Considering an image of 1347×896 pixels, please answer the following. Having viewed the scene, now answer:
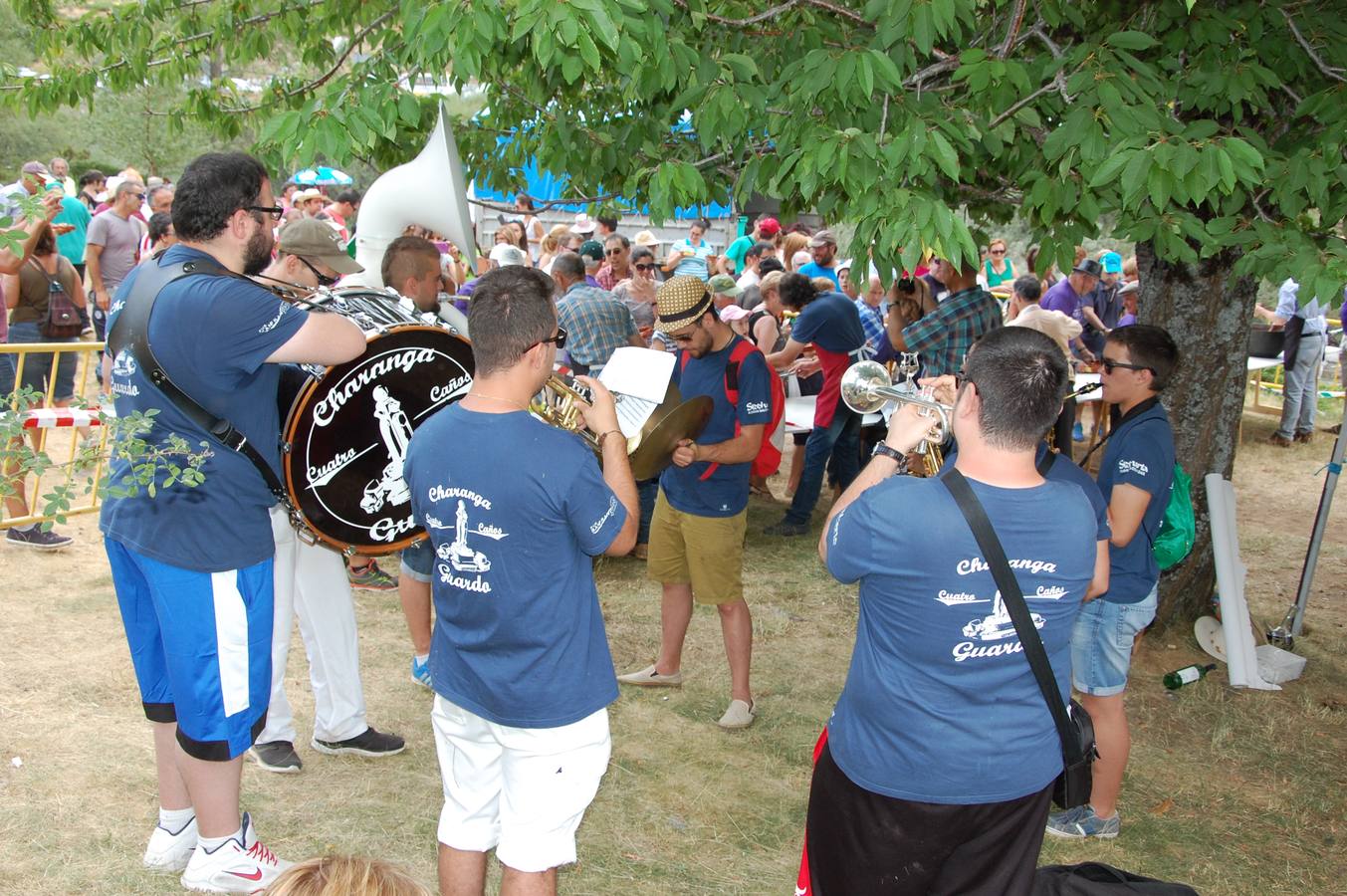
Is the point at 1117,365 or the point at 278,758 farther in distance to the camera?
the point at 278,758

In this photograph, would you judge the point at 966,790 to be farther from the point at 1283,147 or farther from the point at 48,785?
the point at 48,785

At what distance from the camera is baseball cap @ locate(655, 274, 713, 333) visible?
4574 mm

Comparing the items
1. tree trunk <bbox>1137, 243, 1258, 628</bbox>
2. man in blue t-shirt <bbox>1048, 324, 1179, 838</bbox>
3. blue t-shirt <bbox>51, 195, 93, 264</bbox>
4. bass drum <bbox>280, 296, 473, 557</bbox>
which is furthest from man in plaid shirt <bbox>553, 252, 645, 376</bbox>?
blue t-shirt <bbox>51, 195, 93, 264</bbox>

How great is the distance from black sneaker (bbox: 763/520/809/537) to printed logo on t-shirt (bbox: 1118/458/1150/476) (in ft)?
13.9

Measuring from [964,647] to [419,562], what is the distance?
2.83 meters

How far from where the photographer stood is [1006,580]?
7.49 feet

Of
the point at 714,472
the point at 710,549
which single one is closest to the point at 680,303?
the point at 714,472

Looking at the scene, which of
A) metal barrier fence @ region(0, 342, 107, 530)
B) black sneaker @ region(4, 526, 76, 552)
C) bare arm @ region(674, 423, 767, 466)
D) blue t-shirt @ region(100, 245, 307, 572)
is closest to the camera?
blue t-shirt @ region(100, 245, 307, 572)

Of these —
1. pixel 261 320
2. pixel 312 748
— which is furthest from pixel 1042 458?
pixel 312 748

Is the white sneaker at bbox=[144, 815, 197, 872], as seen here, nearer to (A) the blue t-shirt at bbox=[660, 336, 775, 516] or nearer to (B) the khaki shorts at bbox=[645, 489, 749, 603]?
(B) the khaki shorts at bbox=[645, 489, 749, 603]

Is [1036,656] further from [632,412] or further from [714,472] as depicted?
[714,472]

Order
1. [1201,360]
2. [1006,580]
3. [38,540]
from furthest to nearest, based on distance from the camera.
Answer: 1. [38,540]
2. [1201,360]
3. [1006,580]

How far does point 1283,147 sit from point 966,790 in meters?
3.01

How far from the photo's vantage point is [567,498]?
2.57 meters
